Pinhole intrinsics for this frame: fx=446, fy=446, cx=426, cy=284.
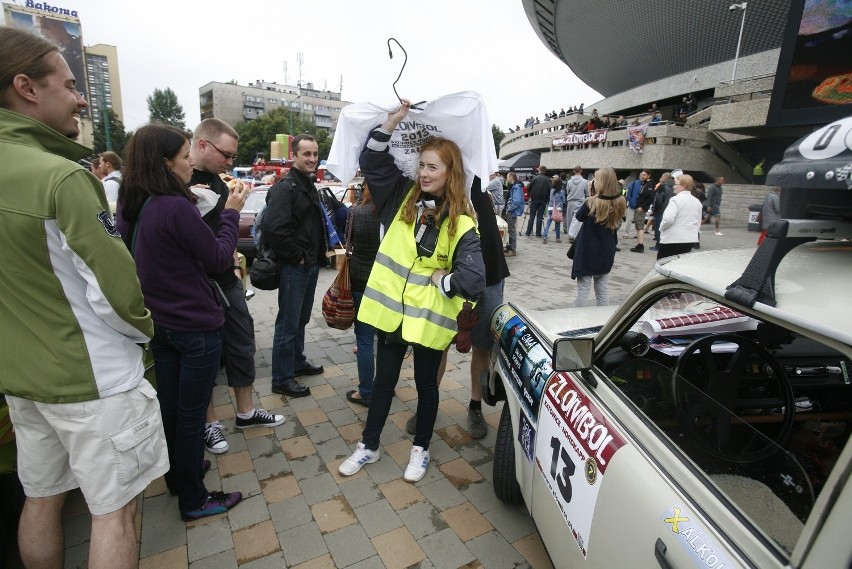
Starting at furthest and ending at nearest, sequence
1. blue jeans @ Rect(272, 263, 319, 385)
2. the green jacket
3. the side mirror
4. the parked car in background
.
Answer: the parked car in background → blue jeans @ Rect(272, 263, 319, 385) → the side mirror → the green jacket

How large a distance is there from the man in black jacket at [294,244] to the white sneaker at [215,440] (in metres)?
0.74

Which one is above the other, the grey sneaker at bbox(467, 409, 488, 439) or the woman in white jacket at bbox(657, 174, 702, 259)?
the woman in white jacket at bbox(657, 174, 702, 259)

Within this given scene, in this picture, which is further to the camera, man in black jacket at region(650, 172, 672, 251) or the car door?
man in black jacket at region(650, 172, 672, 251)

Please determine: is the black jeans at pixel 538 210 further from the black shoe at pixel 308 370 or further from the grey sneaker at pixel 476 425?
the grey sneaker at pixel 476 425

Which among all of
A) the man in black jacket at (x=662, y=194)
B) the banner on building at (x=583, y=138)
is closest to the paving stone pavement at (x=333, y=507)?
the man in black jacket at (x=662, y=194)

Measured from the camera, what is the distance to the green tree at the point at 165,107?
83.9 metres

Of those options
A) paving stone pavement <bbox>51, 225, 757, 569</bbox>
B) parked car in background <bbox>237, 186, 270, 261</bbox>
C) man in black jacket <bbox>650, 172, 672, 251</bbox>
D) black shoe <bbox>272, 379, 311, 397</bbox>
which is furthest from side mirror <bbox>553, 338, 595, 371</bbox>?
man in black jacket <bbox>650, 172, 672, 251</bbox>

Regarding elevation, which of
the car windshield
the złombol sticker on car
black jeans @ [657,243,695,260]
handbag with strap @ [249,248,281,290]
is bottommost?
the złombol sticker on car

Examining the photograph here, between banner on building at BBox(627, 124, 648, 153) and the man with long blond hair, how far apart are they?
22915mm

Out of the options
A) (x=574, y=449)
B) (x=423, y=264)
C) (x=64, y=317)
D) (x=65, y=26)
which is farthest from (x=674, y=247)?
(x=65, y=26)

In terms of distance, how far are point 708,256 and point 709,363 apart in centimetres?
59

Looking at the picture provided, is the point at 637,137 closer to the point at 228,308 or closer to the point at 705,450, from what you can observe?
the point at 228,308

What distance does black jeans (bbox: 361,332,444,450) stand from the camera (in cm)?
260

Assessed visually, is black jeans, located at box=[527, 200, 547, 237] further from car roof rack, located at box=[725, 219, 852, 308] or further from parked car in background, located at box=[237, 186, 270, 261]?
car roof rack, located at box=[725, 219, 852, 308]
